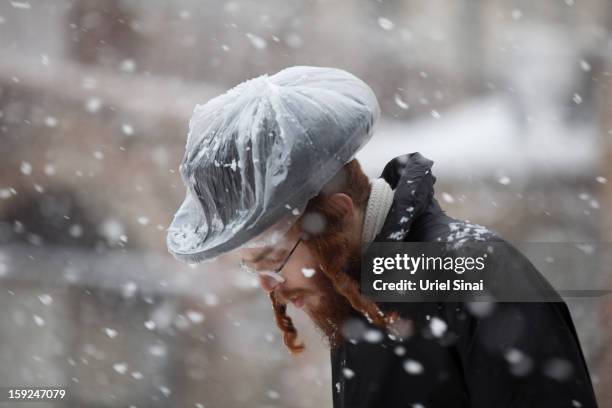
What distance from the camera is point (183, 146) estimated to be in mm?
4516

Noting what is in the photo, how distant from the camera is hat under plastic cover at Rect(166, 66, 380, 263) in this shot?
4.66 ft

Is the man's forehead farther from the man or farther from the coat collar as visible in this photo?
the coat collar

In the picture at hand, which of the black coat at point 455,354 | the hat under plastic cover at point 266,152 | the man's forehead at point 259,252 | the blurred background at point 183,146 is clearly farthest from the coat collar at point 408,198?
the blurred background at point 183,146

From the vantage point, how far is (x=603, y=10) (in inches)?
163

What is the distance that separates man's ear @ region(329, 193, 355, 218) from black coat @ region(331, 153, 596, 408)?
0.28 feet

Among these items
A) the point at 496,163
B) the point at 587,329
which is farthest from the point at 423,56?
the point at 587,329

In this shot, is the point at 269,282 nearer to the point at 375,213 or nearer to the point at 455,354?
the point at 375,213

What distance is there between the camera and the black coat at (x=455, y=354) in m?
1.23

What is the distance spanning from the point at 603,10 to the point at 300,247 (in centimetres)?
342

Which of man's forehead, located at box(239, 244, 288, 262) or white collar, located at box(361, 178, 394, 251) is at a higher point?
white collar, located at box(361, 178, 394, 251)

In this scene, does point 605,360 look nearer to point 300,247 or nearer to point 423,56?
point 423,56

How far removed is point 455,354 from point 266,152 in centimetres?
56

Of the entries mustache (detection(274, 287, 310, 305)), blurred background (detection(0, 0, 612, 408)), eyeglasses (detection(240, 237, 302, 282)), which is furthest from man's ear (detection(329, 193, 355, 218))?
blurred background (detection(0, 0, 612, 408))

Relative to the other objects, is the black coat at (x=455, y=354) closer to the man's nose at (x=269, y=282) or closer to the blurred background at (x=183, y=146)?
the man's nose at (x=269, y=282)
